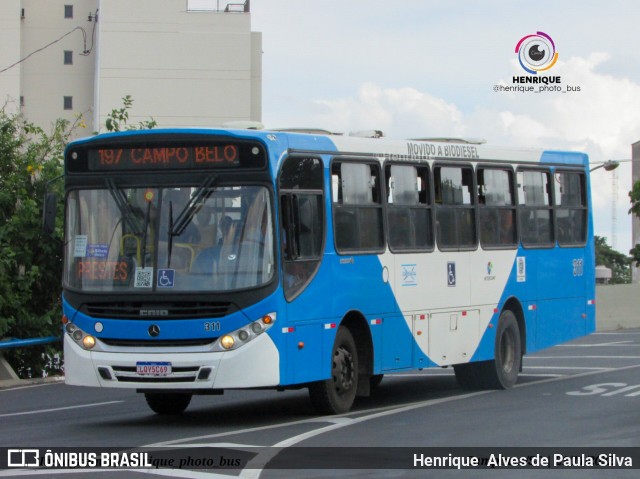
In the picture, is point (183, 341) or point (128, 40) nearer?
point (183, 341)

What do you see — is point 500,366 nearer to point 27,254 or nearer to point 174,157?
point 174,157

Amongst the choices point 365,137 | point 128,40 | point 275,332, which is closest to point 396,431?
point 275,332

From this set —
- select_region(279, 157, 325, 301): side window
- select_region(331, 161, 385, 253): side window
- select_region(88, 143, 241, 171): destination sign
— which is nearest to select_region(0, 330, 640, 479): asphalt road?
select_region(279, 157, 325, 301): side window

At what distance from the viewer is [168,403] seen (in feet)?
51.9

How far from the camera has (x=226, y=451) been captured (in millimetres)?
11781

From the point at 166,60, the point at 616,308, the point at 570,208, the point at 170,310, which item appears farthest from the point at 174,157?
the point at 166,60

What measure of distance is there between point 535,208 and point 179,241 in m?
7.49

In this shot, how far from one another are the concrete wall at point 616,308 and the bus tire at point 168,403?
26052 mm

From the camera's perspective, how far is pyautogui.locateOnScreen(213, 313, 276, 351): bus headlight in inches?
542

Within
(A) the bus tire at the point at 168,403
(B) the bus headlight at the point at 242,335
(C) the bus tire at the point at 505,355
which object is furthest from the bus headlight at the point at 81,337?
(C) the bus tire at the point at 505,355

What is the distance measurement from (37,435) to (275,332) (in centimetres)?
257

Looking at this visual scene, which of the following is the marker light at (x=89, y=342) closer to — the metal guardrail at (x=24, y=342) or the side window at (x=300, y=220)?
the side window at (x=300, y=220)

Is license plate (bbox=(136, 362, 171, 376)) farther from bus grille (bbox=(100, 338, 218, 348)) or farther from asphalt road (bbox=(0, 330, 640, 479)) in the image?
asphalt road (bbox=(0, 330, 640, 479))

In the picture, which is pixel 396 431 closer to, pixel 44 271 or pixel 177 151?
pixel 177 151
